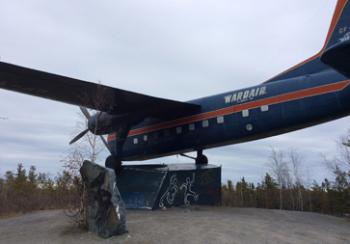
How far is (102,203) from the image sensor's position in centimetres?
1122

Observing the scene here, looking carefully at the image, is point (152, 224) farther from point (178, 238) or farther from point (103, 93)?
point (103, 93)

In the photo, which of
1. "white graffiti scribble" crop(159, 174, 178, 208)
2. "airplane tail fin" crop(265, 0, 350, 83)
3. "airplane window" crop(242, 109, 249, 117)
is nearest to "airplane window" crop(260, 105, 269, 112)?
"airplane window" crop(242, 109, 249, 117)

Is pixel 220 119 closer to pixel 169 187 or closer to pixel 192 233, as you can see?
pixel 169 187

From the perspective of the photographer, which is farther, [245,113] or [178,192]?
[178,192]

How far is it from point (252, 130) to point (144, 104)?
7.34 metres

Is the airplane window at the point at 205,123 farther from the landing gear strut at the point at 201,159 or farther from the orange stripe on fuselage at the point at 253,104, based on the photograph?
the landing gear strut at the point at 201,159

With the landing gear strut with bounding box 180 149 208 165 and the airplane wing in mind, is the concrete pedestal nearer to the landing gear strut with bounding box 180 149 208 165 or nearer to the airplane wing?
the landing gear strut with bounding box 180 149 208 165

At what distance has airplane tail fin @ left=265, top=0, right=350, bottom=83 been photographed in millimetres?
11211

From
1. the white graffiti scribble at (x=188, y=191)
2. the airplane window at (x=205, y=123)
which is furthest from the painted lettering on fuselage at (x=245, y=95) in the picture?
the white graffiti scribble at (x=188, y=191)

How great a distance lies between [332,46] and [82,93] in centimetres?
1400

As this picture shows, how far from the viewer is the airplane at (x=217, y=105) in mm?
15109

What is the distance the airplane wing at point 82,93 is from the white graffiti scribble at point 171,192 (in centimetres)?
510

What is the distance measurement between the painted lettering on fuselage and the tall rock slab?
10.1m

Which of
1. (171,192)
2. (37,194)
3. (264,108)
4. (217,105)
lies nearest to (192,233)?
(171,192)
